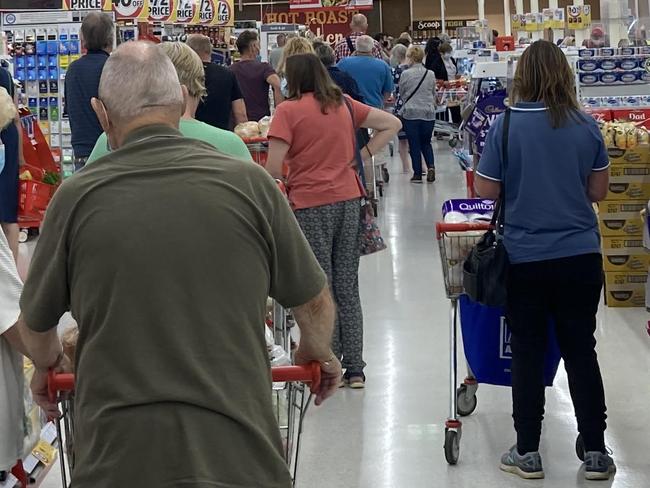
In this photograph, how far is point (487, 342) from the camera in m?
4.69

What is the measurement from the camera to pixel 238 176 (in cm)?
219

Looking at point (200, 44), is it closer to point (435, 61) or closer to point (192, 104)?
point (192, 104)

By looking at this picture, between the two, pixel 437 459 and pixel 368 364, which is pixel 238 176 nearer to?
pixel 437 459

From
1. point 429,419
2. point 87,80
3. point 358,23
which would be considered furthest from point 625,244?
point 358,23

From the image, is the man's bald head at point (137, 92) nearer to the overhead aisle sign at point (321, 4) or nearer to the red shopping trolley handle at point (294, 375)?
the red shopping trolley handle at point (294, 375)

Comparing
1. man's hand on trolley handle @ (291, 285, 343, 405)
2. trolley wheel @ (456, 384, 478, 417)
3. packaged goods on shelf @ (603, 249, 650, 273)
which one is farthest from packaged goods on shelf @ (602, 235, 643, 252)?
man's hand on trolley handle @ (291, 285, 343, 405)

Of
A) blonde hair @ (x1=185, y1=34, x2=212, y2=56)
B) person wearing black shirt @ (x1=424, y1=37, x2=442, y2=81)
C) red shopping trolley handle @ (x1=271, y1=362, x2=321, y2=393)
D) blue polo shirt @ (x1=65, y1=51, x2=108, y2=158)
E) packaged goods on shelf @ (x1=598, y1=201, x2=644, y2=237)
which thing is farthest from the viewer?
person wearing black shirt @ (x1=424, y1=37, x2=442, y2=81)

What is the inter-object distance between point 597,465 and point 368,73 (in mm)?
6666

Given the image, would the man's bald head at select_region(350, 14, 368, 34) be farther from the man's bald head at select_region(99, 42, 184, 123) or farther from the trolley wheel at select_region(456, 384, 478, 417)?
the man's bald head at select_region(99, 42, 184, 123)

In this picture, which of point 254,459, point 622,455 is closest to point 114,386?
point 254,459

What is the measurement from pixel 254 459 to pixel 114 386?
0.29 m

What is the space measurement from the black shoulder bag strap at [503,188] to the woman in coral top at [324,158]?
1.23m

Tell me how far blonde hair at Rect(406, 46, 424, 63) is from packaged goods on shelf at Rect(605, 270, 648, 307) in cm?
646

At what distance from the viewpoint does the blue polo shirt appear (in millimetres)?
7547
